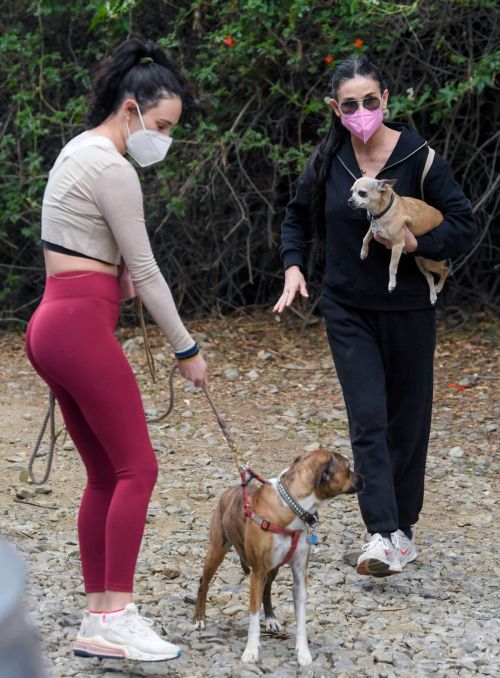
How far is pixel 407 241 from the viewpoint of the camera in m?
4.42

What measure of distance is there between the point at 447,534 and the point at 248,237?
4.65 meters

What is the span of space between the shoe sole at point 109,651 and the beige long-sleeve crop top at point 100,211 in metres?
1.11

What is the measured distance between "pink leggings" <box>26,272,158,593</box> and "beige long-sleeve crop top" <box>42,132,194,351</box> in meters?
0.11

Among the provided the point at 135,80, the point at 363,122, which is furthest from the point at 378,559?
the point at 135,80

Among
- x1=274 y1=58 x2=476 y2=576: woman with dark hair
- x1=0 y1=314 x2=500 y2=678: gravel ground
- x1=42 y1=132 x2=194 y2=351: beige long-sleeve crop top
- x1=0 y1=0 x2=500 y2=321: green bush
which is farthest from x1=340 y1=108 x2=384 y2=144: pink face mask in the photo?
x1=0 y1=0 x2=500 y2=321: green bush

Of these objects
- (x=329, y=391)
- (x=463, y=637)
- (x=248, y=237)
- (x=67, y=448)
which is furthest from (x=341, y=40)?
(x=463, y=637)

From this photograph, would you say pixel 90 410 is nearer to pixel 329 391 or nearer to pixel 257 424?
pixel 257 424

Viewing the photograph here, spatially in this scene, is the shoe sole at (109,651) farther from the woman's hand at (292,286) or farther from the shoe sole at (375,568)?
the woman's hand at (292,286)

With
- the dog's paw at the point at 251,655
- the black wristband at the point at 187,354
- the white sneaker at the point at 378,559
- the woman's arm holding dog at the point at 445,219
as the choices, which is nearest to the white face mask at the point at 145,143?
the black wristband at the point at 187,354

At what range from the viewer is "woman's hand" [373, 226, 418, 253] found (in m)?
4.39

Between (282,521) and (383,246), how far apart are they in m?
1.40

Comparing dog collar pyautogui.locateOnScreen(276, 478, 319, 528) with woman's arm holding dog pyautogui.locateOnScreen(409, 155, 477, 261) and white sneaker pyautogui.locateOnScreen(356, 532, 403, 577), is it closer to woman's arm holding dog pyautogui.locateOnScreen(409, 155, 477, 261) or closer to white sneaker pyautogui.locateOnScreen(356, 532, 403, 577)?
white sneaker pyautogui.locateOnScreen(356, 532, 403, 577)

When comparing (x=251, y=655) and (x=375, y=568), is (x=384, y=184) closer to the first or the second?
(x=375, y=568)

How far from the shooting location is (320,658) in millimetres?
3857
